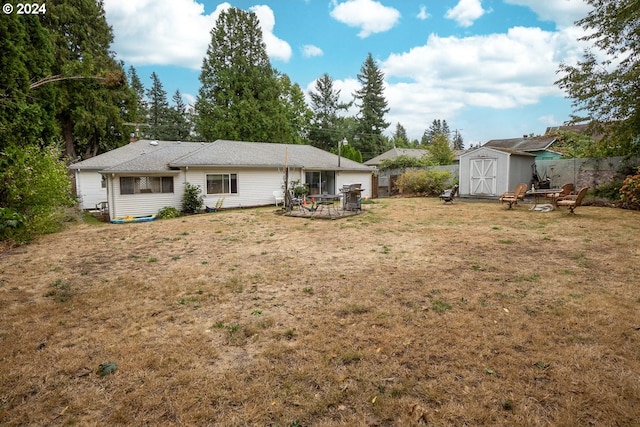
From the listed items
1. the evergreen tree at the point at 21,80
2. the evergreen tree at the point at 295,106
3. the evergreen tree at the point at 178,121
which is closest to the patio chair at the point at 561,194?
the evergreen tree at the point at 21,80

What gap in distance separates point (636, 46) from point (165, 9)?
19.0 meters

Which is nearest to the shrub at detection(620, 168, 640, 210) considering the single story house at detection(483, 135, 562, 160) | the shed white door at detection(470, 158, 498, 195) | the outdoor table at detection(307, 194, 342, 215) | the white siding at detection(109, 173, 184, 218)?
the shed white door at detection(470, 158, 498, 195)

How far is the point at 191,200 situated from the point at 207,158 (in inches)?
90.7

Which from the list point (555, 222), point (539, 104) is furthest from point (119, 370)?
point (539, 104)

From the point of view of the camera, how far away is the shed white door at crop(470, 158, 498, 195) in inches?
676

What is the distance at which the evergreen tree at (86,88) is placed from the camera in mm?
22047

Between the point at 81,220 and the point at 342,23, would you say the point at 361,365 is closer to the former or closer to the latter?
the point at 81,220

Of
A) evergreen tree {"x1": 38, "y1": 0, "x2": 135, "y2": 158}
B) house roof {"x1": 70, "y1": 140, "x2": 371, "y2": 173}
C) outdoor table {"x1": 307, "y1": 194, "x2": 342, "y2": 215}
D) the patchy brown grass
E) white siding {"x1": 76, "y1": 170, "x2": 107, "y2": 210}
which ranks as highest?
evergreen tree {"x1": 38, "y1": 0, "x2": 135, "y2": 158}

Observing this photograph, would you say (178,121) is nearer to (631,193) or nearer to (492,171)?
(492,171)

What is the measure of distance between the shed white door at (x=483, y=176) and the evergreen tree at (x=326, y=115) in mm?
25860

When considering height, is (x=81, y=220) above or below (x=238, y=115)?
below

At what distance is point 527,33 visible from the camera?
15.2 m

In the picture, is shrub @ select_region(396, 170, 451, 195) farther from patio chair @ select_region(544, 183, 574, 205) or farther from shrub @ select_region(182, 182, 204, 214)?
shrub @ select_region(182, 182, 204, 214)

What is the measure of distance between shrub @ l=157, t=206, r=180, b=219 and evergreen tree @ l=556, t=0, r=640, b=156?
59.0 feet
